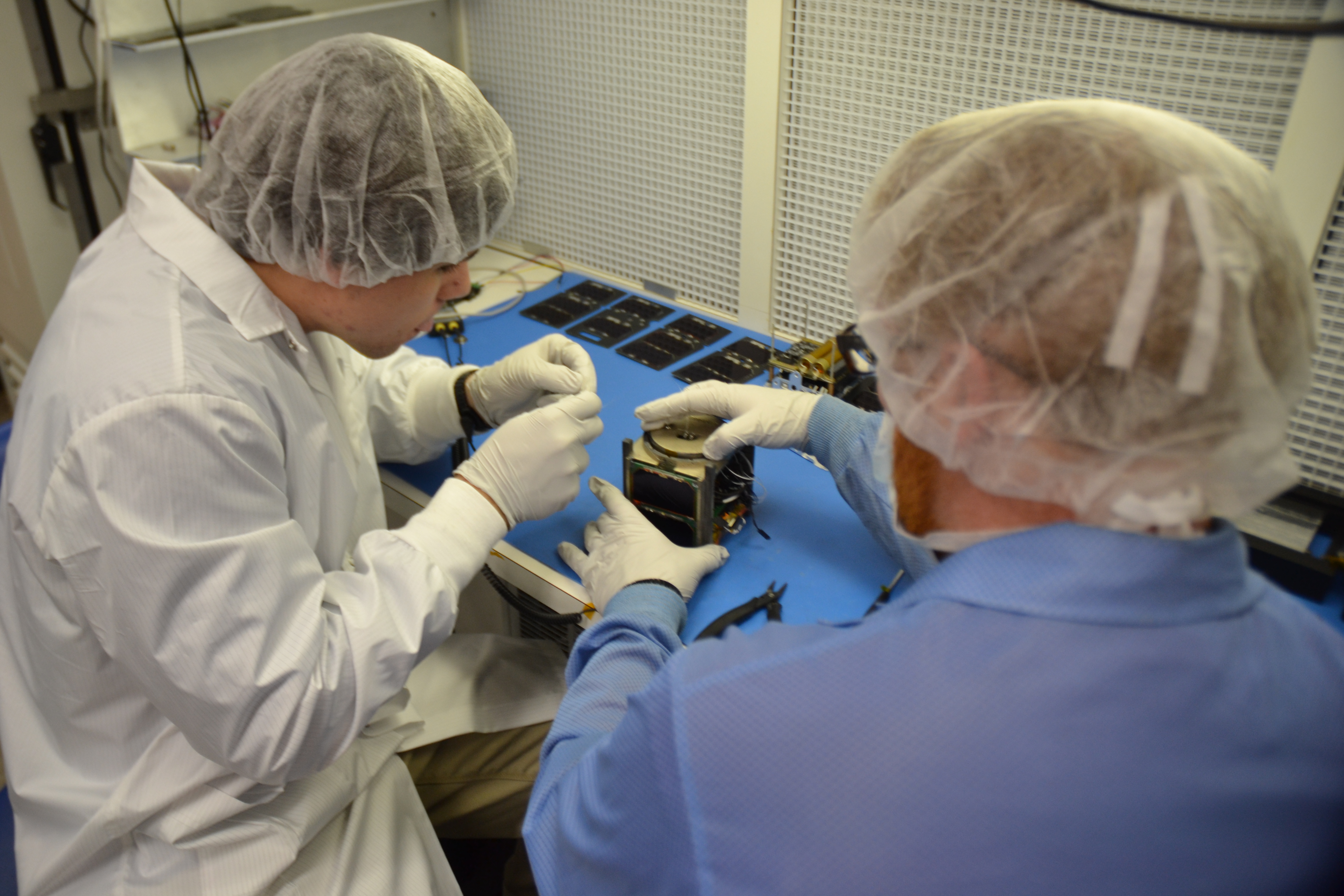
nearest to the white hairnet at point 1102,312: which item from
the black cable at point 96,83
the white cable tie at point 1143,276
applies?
the white cable tie at point 1143,276

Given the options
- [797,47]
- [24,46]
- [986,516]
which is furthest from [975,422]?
[24,46]

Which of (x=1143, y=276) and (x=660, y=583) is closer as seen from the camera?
(x=1143, y=276)

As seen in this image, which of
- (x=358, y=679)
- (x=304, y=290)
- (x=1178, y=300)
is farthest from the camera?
(x=304, y=290)

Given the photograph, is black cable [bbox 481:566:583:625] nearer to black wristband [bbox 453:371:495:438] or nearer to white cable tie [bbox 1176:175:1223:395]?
black wristband [bbox 453:371:495:438]

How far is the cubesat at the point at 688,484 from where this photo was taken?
1.28 meters

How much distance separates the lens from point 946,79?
1.43 m

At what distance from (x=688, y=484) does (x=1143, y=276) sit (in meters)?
0.75

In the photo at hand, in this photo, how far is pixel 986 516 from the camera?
0.75 metres

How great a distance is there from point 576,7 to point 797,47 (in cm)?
57

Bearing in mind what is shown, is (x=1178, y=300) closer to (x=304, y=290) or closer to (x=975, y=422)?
(x=975, y=422)

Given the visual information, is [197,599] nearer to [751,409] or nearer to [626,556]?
[626,556]

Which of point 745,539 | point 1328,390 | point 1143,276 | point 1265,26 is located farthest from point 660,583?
point 1328,390

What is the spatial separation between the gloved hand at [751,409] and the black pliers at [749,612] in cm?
24

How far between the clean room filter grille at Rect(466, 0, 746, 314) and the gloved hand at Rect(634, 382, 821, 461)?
55 centimetres
